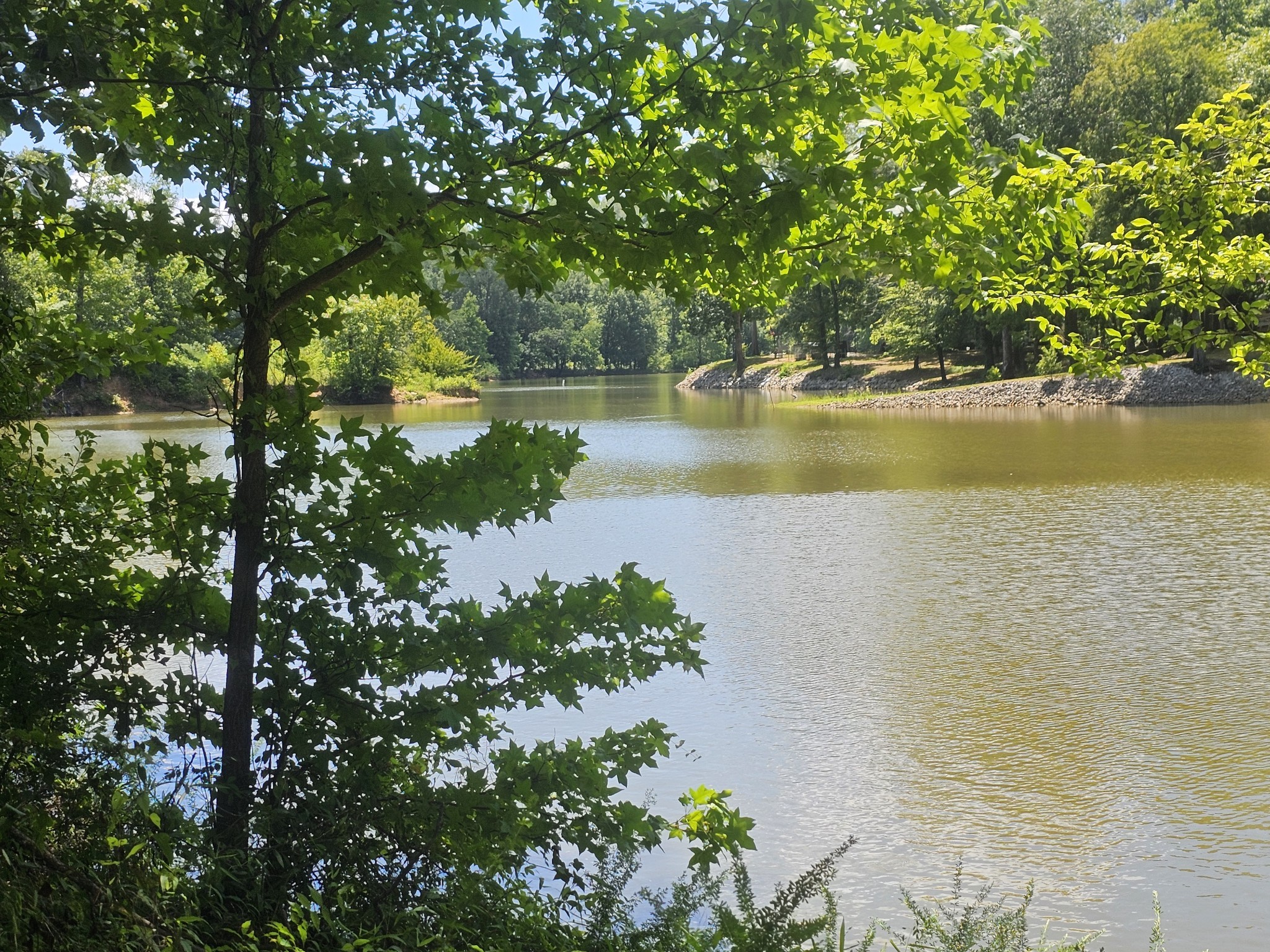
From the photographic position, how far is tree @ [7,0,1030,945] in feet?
8.88

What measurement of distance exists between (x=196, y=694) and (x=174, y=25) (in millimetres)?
1986

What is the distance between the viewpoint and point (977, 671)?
25.0 feet

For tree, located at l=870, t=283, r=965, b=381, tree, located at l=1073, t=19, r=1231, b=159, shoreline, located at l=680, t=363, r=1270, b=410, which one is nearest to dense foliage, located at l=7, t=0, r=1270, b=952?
shoreline, located at l=680, t=363, r=1270, b=410

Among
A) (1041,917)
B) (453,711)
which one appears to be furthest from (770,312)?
(1041,917)

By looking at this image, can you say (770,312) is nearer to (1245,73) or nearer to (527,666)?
(527,666)

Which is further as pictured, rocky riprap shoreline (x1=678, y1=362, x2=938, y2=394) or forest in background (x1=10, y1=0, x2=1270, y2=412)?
rocky riprap shoreline (x1=678, y1=362, x2=938, y2=394)

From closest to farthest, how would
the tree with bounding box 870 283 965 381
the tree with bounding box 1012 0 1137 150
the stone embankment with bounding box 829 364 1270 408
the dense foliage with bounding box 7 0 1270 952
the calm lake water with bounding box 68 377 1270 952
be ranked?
1. the dense foliage with bounding box 7 0 1270 952
2. the calm lake water with bounding box 68 377 1270 952
3. the stone embankment with bounding box 829 364 1270 408
4. the tree with bounding box 1012 0 1137 150
5. the tree with bounding box 870 283 965 381

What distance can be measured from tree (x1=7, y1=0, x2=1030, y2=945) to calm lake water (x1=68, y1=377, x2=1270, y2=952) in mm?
2226

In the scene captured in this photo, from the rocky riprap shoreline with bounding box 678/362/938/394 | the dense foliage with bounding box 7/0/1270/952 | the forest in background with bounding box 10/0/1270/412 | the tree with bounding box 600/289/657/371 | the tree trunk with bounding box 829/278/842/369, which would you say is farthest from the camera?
the tree with bounding box 600/289/657/371

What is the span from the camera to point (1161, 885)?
4.70 meters

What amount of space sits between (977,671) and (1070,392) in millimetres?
25116

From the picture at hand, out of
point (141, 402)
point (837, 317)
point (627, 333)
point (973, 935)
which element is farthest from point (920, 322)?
point (627, 333)

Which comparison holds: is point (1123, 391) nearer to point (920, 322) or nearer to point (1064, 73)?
point (920, 322)

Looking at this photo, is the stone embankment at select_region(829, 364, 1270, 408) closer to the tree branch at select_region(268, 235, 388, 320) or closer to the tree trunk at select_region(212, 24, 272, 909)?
the tree branch at select_region(268, 235, 388, 320)
